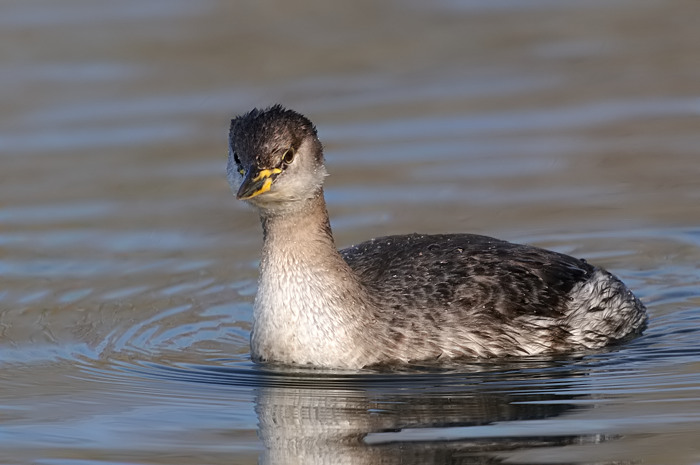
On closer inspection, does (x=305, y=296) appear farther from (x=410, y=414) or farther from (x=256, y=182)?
(x=410, y=414)

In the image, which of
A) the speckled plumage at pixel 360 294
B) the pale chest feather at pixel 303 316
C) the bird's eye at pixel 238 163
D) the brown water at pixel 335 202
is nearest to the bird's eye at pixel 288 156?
the speckled plumage at pixel 360 294

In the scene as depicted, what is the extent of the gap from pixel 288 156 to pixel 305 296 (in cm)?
104

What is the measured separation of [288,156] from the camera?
11.6 m

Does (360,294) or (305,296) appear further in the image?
(360,294)

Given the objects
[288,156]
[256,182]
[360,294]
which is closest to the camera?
[256,182]

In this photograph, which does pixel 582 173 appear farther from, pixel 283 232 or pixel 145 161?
pixel 283 232

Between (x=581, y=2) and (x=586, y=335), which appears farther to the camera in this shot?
(x=581, y=2)

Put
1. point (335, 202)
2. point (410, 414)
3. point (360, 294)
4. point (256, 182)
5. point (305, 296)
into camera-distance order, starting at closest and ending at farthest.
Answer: point (410, 414), point (256, 182), point (305, 296), point (360, 294), point (335, 202)

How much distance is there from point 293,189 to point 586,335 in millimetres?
2628

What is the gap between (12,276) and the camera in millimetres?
14320

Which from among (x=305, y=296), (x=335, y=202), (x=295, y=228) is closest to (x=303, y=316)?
(x=305, y=296)

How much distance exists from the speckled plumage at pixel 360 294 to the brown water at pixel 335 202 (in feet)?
0.87

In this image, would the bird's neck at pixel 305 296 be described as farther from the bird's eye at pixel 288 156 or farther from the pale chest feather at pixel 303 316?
the bird's eye at pixel 288 156

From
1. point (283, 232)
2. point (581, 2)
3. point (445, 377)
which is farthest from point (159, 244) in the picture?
point (581, 2)
